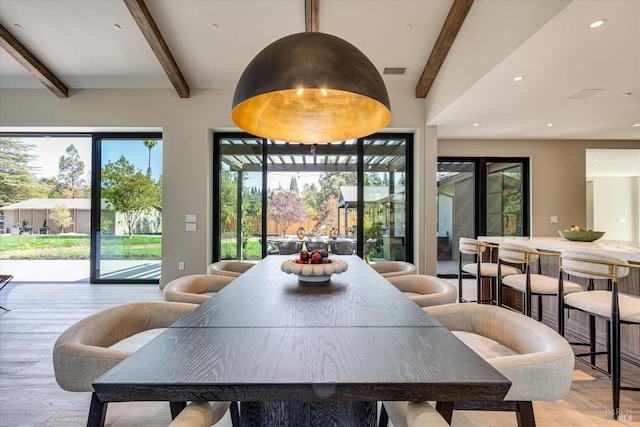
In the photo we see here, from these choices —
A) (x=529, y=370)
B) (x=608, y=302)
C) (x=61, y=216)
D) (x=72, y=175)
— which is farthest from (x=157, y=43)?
(x=608, y=302)

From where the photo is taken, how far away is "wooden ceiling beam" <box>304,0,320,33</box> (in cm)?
380

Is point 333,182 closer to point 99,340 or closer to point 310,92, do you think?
point 310,92

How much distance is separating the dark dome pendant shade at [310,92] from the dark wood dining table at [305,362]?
3.27 ft

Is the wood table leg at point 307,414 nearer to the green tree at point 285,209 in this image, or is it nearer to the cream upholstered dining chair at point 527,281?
the cream upholstered dining chair at point 527,281

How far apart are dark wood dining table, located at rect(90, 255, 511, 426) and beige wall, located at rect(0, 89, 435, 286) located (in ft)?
13.4

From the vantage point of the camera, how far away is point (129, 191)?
5.80 m

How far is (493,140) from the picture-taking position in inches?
248

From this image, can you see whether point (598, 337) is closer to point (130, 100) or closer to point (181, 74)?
point (181, 74)

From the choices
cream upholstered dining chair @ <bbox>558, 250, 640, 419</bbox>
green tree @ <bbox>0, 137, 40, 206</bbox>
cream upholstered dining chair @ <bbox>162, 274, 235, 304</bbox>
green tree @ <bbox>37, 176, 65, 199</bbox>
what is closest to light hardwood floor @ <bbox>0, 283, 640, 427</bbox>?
cream upholstered dining chair @ <bbox>558, 250, 640, 419</bbox>

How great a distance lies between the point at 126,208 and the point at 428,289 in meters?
5.48

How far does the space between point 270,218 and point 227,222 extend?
30.8 inches

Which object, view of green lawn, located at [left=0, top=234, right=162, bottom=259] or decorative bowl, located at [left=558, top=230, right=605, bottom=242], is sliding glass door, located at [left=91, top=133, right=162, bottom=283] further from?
decorative bowl, located at [left=558, top=230, right=605, bottom=242]

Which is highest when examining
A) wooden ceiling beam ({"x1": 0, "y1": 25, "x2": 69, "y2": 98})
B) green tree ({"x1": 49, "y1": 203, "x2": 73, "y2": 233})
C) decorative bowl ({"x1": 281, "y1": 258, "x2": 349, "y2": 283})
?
wooden ceiling beam ({"x1": 0, "y1": 25, "x2": 69, "y2": 98})

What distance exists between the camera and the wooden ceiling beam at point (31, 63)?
4.28 m
